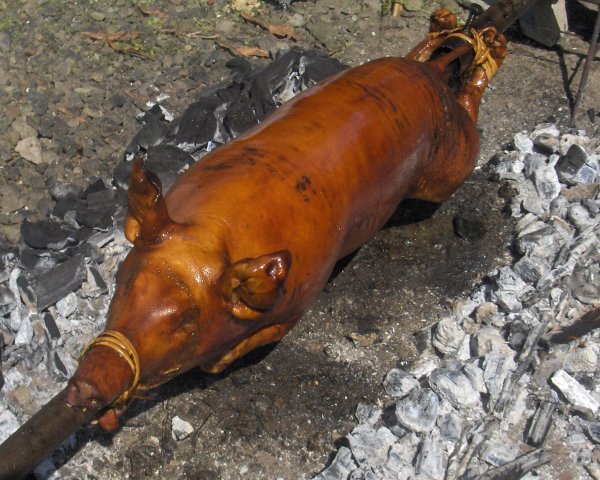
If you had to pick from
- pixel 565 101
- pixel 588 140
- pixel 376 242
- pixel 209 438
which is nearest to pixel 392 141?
pixel 376 242

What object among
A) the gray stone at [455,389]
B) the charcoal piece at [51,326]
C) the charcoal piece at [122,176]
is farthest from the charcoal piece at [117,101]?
the gray stone at [455,389]

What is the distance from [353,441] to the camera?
3.90m

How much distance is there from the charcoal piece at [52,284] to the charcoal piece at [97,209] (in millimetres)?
348

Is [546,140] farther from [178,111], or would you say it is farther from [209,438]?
[209,438]

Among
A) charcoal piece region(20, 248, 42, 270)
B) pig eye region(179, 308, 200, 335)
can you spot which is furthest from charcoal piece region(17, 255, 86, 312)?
pig eye region(179, 308, 200, 335)

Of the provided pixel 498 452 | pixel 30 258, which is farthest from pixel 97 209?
pixel 498 452

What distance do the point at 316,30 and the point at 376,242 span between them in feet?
7.80

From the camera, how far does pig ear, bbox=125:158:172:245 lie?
2.83 m

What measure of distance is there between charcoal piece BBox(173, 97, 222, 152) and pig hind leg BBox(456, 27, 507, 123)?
1620 mm

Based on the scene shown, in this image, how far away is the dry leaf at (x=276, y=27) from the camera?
6.51 m

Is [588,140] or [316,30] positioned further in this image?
[316,30]

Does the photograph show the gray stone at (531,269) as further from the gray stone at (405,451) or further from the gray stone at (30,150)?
the gray stone at (30,150)

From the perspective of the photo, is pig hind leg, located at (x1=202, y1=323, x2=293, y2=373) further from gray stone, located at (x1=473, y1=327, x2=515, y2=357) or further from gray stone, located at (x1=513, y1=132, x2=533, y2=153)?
gray stone, located at (x1=513, y1=132, x2=533, y2=153)

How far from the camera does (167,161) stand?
5023mm
